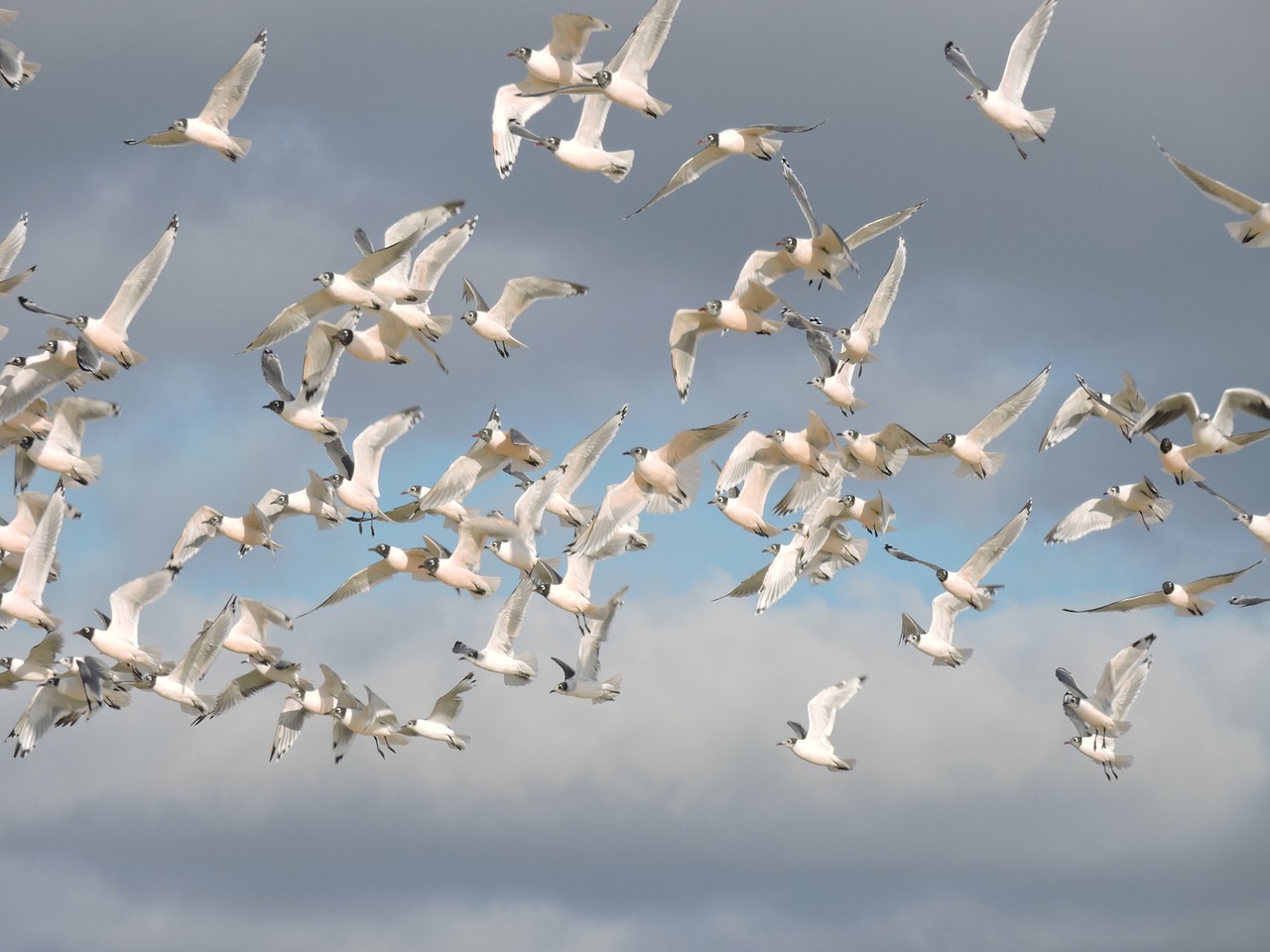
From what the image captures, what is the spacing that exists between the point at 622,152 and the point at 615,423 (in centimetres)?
454

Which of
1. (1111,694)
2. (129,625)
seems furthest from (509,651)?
(1111,694)

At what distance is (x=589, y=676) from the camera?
123 ft

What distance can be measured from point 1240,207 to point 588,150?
951cm

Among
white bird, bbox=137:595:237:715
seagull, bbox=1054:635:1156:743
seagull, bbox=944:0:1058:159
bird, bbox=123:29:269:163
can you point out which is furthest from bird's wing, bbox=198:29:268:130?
seagull, bbox=1054:635:1156:743

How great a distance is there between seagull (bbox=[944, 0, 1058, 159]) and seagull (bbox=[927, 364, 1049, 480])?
385 cm

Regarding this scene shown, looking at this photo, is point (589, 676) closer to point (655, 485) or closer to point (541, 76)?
point (655, 485)

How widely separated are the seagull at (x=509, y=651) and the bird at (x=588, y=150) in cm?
752

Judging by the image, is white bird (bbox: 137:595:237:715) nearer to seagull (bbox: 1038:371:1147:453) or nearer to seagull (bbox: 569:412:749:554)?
seagull (bbox: 569:412:749:554)

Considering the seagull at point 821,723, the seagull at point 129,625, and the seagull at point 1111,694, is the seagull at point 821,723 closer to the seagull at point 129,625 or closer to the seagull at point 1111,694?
the seagull at point 1111,694

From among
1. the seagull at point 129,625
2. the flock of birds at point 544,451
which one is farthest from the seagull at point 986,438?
the seagull at point 129,625

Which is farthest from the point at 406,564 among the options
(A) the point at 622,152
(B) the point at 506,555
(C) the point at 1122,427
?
(C) the point at 1122,427

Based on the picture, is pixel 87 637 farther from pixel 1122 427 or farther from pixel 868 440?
pixel 1122 427

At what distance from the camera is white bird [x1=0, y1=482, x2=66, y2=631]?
3338 cm

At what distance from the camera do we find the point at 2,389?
33469 mm
